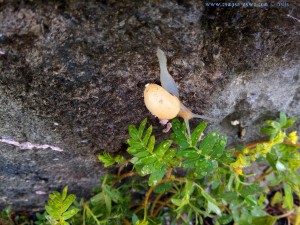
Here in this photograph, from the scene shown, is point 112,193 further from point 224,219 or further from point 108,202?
point 224,219

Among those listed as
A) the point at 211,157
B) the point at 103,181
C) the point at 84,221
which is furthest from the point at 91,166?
the point at 211,157

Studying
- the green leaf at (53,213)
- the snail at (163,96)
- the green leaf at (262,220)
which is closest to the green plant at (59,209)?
the green leaf at (53,213)

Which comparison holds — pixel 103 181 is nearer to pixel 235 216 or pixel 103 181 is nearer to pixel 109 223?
pixel 109 223

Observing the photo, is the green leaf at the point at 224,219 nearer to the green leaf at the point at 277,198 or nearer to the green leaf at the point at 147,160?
the green leaf at the point at 277,198

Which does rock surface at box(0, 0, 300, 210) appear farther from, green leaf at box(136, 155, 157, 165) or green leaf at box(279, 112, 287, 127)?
green leaf at box(136, 155, 157, 165)

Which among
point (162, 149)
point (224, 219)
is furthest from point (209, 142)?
point (224, 219)
